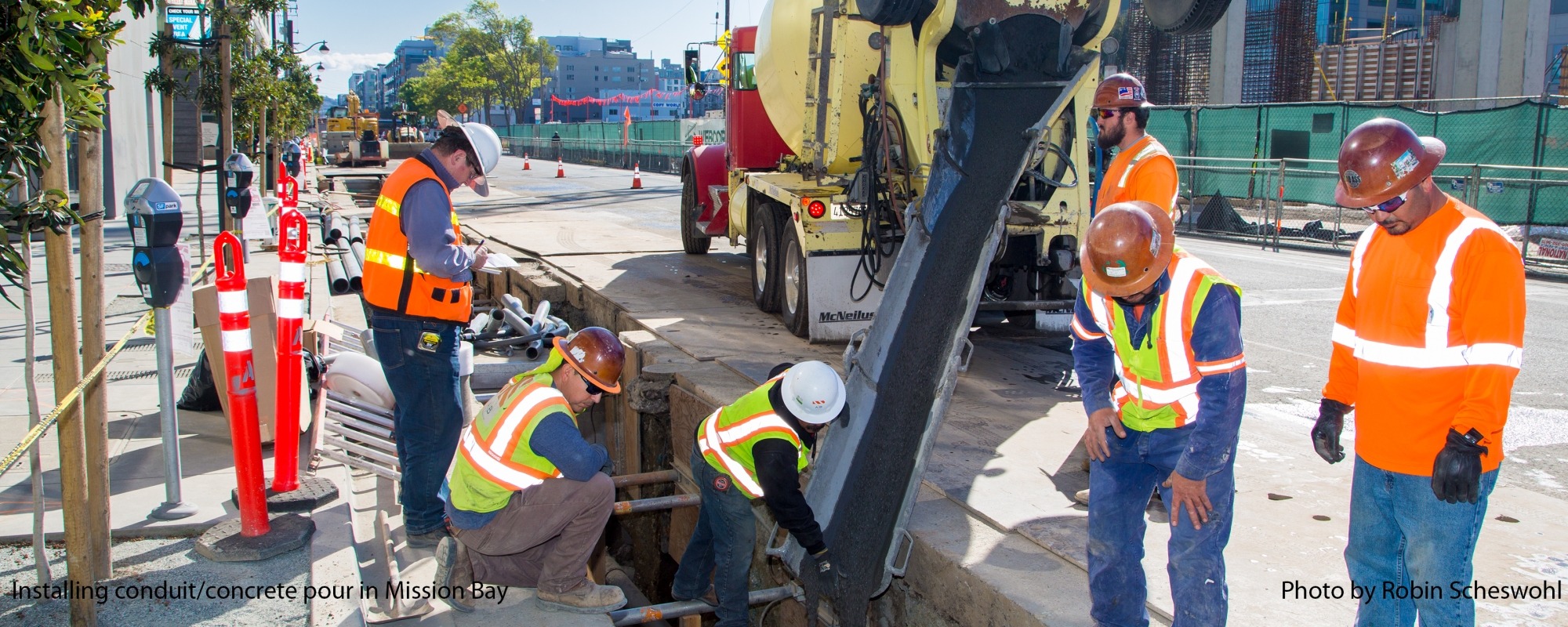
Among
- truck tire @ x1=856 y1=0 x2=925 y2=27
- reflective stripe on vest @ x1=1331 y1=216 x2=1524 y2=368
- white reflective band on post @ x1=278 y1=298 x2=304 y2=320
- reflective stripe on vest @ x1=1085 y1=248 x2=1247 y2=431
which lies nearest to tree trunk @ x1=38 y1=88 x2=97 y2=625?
white reflective band on post @ x1=278 y1=298 x2=304 y2=320

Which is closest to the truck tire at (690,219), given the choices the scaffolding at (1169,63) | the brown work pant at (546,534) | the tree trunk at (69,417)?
the brown work pant at (546,534)

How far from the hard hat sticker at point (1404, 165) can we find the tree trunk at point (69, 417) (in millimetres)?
4094

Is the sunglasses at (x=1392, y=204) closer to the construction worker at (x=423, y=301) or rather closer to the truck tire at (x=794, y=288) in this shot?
the construction worker at (x=423, y=301)

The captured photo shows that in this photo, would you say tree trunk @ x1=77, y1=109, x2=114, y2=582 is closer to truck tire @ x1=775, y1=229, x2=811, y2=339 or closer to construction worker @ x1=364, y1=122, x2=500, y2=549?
construction worker @ x1=364, y1=122, x2=500, y2=549

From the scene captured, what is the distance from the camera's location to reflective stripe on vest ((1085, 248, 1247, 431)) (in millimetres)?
3260

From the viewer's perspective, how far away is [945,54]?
279 inches

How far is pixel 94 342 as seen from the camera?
3809mm

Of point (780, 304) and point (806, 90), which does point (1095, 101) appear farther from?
point (780, 304)

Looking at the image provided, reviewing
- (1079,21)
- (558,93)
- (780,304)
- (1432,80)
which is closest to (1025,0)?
(1079,21)

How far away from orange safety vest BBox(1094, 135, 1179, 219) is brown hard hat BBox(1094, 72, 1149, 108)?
18 cm

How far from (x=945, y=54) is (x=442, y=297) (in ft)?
12.4

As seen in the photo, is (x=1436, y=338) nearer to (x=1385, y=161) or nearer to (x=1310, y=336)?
(x=1385, y=161)

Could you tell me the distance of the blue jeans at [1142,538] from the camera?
10.8 ft

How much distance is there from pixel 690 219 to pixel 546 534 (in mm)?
8441
